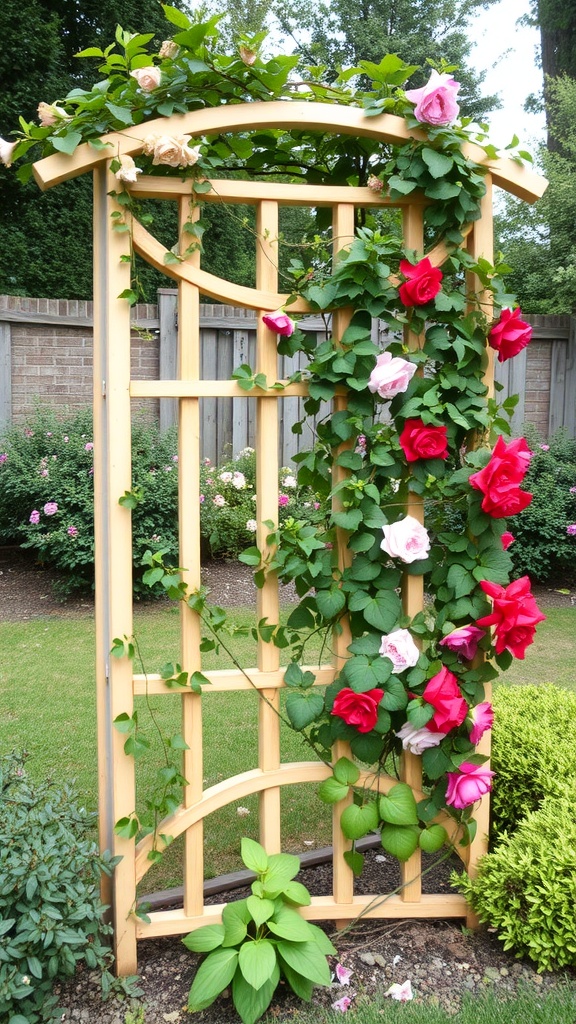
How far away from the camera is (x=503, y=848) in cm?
188

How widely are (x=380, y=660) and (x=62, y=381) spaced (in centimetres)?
465

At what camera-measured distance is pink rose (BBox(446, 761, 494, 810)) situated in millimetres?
1853

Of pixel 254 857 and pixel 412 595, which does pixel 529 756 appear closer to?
pixel 412 595

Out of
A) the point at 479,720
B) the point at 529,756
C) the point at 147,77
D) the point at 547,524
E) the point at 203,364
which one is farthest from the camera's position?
the point at 203,364

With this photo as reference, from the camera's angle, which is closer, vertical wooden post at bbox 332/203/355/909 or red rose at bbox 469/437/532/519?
red rose at bbox 469/437/532/519

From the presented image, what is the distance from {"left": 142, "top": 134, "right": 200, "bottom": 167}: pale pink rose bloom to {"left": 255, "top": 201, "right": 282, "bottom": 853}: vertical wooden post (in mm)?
209

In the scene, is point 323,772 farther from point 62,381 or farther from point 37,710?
point 62,381

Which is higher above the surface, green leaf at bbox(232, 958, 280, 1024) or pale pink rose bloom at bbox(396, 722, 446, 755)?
pale pink rose bloom at bbox(396, 722, 446, 755)

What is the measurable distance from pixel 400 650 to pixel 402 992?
737 mm


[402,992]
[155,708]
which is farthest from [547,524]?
[402,992]

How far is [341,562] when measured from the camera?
1898 mm

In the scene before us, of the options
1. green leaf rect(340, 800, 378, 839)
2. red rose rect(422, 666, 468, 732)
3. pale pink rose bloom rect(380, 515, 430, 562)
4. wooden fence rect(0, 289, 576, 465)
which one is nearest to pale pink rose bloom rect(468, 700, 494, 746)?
red rose rect(422, 666, 468, 732)

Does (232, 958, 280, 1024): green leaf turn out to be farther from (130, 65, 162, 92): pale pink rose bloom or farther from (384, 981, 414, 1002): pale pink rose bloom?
(130, 65, 162, 92): pale pink rose bloom

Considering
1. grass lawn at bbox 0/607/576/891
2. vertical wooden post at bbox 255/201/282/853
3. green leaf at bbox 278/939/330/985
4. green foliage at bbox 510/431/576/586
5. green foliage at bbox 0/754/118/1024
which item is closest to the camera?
green foliage at bbox 0/754/118/1024
